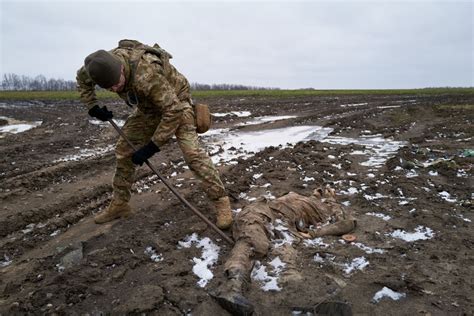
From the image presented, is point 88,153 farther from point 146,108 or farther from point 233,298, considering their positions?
point 233,298

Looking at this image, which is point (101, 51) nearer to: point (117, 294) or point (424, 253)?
point (117, 294)

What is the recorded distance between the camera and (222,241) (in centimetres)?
398

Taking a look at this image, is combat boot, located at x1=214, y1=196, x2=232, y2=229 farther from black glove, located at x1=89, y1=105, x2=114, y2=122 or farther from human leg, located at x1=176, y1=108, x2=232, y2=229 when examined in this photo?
black glove, located at x1=89, y1=105, x2=114, y2=122

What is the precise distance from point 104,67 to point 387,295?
10.0 feet

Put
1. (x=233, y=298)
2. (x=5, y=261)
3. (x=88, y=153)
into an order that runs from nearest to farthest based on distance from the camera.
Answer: (x=233, y=298) < (x=5, y=261) < (x=88, y=153)

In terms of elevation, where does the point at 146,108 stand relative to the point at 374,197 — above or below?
above

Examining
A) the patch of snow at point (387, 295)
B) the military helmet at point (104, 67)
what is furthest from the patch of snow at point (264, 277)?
the military helmet at point (104, 67)

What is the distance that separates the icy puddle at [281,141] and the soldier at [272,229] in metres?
3.00

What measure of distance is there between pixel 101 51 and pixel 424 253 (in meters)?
3.53

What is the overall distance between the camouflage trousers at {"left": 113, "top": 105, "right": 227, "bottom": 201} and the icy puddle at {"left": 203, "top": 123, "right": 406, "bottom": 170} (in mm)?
3215

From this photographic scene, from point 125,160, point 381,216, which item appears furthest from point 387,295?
point 125,160

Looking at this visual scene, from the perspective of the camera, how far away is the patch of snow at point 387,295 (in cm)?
296

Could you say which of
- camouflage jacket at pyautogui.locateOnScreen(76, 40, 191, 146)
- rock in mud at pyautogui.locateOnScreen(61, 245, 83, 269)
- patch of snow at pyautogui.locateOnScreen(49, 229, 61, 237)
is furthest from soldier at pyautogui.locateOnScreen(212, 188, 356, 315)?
patch of snow at pyautogui.locateOnScreen(49, 229, 61, 237)

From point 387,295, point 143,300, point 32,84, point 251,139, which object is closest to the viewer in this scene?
point 143,300
